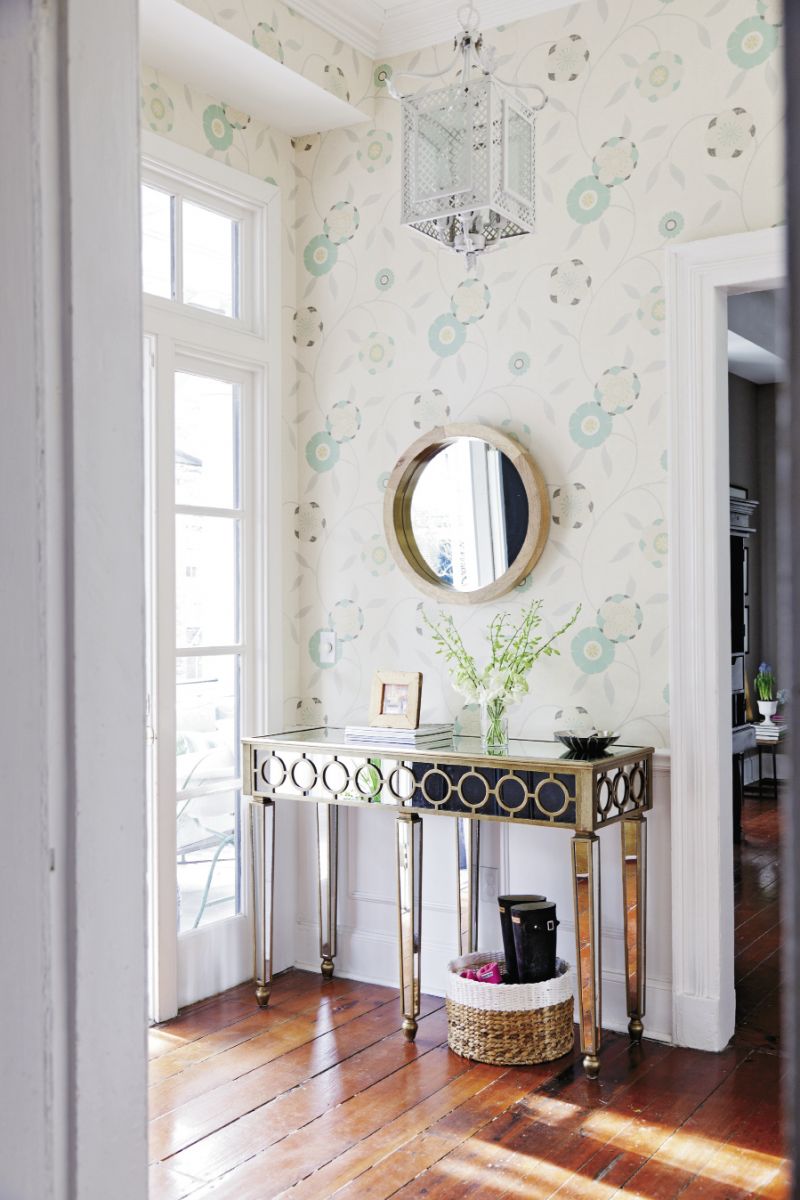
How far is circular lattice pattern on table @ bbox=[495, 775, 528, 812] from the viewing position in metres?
3.14

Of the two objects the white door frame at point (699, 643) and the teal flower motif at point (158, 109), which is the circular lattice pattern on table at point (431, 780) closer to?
the white door frame at point (699, 643)

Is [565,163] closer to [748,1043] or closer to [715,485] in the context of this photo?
[715,485]

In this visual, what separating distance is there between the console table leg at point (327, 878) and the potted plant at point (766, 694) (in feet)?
14.6

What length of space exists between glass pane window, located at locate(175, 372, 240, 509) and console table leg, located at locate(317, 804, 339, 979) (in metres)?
1.16

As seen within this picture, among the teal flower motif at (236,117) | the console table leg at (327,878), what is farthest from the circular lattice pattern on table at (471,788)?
the teal flower motif at (236,117)

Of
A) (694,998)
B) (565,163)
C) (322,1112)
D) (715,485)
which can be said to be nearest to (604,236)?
(565,163)

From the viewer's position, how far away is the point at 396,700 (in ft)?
11.7

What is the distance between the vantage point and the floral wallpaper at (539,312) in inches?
131

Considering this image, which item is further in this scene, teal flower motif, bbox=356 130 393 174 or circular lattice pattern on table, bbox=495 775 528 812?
teal flower motif, bbox=356 130 393 174

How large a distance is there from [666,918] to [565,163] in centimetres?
239

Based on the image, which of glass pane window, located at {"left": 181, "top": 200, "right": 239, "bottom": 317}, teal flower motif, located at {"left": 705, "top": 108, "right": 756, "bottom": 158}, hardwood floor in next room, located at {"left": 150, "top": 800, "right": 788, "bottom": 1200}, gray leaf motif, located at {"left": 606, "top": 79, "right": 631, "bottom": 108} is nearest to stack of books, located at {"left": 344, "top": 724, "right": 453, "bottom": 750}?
hardwood floor in next room, located at {"left": 150, "top": 800, "right": 788, "bottom": 1200}

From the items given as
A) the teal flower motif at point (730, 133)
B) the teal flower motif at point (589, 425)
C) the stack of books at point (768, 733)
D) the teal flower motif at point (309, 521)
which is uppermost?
the teal flower motif at point (730, 133)

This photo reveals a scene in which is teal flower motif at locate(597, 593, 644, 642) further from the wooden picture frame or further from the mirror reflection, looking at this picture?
the wooden picture frame

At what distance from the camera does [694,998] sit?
3.26 metres
